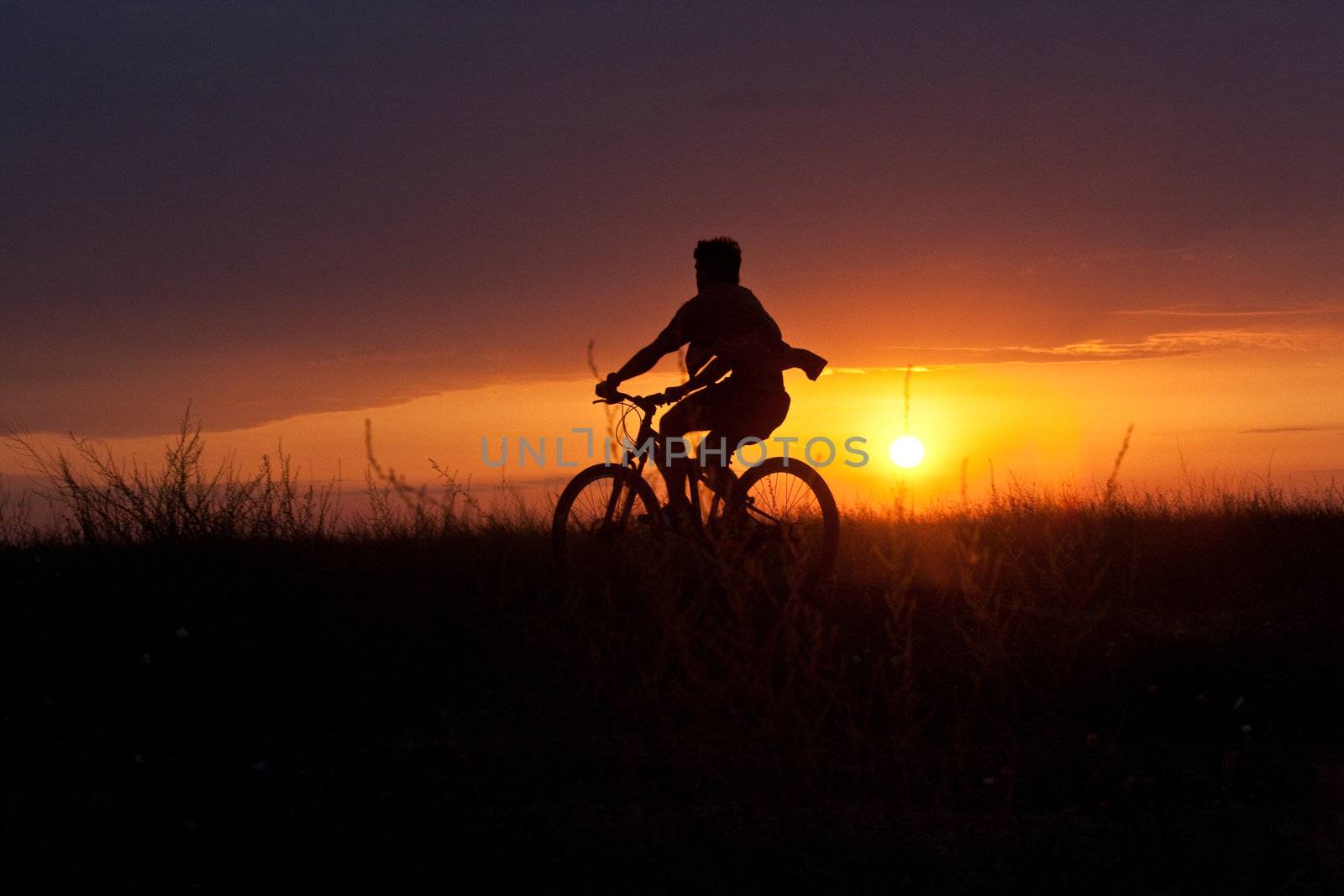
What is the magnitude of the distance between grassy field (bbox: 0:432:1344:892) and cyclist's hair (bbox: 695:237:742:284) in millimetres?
1796

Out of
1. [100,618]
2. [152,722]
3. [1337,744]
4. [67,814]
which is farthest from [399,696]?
[1337,744]

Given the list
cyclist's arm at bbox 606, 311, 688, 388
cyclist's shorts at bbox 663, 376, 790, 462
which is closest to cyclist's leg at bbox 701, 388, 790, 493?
cyclist's shorts at bbox 663, 376, 790, 462

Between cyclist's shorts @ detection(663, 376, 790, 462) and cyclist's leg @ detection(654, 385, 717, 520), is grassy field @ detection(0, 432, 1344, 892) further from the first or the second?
A: cyclist's shorts @ detection(663, 376, 790, 462)

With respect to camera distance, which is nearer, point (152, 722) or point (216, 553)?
point (152, 722)

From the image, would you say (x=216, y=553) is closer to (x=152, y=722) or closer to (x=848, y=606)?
(x=152, y=722)

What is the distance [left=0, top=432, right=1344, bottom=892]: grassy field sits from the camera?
3432 mm

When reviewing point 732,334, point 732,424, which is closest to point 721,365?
point 732,334

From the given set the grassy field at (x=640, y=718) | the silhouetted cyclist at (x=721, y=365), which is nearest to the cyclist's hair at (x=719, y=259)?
the silhouetted cyclist at (x=721, y=365)

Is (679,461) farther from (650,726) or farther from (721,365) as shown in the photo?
(650,726)

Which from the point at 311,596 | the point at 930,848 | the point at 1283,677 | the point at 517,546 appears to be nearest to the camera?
the point at 930,848

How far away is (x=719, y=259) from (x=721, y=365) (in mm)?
749

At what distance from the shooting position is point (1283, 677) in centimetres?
580

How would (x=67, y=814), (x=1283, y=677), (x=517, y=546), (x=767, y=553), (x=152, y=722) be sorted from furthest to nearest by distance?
(x=517, y=546) → (x=767, y=553) → (x=1283, y=677) → (x=152, y=722) → (x=67, y=814)

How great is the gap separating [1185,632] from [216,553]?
21.0ft
